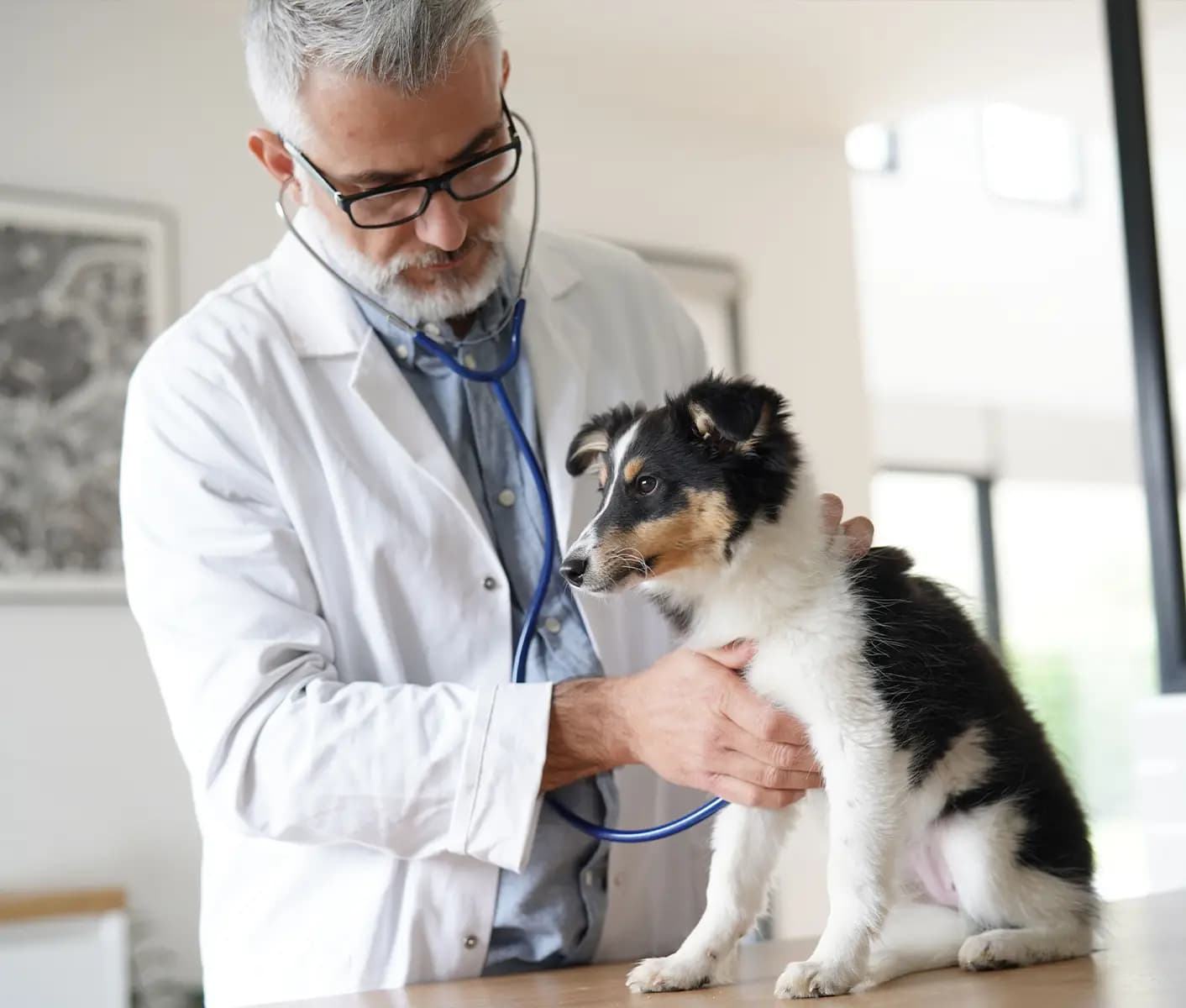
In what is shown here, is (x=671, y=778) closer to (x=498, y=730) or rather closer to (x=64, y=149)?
(x=498, y=730)

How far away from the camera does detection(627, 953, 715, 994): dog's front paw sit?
4.45ft

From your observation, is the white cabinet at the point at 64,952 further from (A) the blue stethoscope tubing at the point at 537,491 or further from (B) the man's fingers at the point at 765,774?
(B) the man's fingers at the point at 765,774

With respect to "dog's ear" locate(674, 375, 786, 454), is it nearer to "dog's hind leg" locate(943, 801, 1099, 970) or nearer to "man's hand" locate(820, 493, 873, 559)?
"man's hand" locate(820, 493, 873, 559)

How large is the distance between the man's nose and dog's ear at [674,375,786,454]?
41 centimetres

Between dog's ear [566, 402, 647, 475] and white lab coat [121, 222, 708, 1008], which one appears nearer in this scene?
white lab coat [121, 222, 708, 1008]

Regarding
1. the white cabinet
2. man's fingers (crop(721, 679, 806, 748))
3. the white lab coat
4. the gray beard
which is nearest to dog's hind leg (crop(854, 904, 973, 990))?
man's fingers (crop(721, 679, 806, 748))

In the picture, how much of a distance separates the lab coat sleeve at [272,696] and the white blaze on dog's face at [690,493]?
179 mm

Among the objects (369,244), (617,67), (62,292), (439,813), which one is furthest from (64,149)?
(439,813)

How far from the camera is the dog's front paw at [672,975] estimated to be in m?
1.36

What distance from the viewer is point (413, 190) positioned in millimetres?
1754

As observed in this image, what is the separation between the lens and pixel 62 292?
443 centimetres

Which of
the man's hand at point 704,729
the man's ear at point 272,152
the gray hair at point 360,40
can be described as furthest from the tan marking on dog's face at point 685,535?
the man's ear at point 272,152

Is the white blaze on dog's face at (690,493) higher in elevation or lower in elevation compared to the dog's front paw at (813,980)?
higher

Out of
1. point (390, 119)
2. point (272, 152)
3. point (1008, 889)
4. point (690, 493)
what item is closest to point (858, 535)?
point (690, 493)
